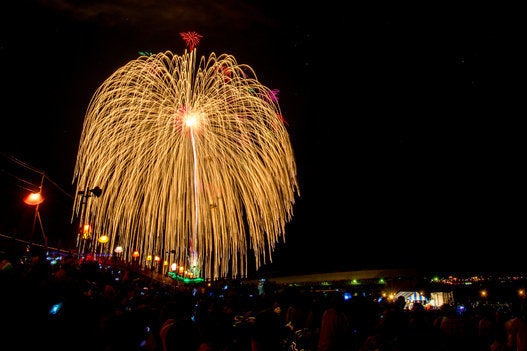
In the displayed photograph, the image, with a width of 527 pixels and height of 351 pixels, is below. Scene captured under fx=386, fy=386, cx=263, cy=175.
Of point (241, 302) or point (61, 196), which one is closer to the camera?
point (241, 302)

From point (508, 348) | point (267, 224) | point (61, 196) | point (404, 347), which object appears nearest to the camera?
point (404, 347)

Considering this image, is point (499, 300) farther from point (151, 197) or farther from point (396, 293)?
point (151, 197)

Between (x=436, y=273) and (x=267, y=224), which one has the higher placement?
(x=267, y=224)

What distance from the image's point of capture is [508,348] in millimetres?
7566

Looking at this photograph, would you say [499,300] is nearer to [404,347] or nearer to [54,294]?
[404,347]

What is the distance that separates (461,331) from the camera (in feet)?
23.3

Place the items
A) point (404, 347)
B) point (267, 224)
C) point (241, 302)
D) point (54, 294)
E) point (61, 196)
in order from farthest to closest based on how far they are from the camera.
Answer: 1. point (61, 196)
2. point (267, 224)
3. point (241, 302)
4. point (404, 347)
5. point (54, 294)

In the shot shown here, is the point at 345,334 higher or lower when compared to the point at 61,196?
lower

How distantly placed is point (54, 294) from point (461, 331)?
6.90m

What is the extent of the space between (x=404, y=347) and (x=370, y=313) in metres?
5.04

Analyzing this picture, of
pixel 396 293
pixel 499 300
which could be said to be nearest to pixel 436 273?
pixel 396 293

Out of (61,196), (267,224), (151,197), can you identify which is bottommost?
(267,224)

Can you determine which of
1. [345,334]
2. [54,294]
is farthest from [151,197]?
[54,294]

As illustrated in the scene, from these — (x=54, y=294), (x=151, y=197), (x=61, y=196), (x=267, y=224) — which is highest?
(x=61, y=196)
